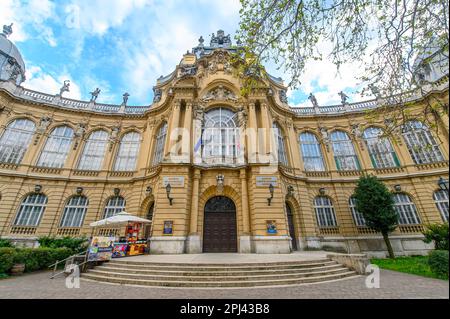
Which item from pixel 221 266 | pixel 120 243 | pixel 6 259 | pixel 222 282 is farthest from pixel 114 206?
pixel 222 282

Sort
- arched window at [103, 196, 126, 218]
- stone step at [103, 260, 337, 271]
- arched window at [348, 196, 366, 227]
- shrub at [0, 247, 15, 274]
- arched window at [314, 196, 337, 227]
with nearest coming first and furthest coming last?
stone step at [103, 260, 337, 271]
shrub at [0, 247, 15, 274]
arched window at [348, 196, 366, 227]
arched window at [314, 196, 337, 227]
arched window at [103, 196, 126, 218]

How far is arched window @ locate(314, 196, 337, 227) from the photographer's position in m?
18.0

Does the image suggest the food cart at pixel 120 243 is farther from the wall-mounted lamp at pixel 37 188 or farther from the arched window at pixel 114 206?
the wall-mounted lamp at pixel 37 188

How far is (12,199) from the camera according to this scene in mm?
16406

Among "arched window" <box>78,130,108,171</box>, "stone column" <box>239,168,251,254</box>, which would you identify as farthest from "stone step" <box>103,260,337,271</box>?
"arched window" <box>78,130,108,171</box>

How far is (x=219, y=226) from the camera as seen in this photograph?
1438 cm

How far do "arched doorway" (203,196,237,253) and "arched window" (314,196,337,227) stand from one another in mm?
9224

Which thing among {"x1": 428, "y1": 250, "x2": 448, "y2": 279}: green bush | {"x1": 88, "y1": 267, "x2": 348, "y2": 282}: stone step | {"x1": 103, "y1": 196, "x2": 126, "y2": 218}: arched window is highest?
{"x1": 103, "y1": 196, "x2": 126, "y2": 218}: arched window

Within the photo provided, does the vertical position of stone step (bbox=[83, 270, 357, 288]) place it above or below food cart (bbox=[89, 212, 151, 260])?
below

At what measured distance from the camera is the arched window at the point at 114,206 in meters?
18.2

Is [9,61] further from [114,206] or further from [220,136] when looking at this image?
[220,136]

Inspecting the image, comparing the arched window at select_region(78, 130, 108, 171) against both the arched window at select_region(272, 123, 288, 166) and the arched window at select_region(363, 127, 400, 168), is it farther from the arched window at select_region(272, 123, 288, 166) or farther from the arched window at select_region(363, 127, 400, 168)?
the arched window at select_region(363, 127, 400, 168)

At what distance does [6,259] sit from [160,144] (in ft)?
40.6

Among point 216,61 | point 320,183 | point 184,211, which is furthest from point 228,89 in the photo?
point 320,183
